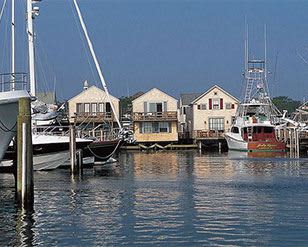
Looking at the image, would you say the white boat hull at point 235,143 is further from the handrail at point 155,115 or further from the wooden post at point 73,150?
the wooden post at point 73,150

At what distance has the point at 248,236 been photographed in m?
20.2

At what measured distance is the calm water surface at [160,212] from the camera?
20.0 metres

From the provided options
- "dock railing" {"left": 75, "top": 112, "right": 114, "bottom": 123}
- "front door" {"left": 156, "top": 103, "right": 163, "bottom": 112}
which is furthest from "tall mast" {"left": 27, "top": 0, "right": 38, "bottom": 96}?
"front door" {"left": 156, "top": 103, "right": 163, "bottom": 112}

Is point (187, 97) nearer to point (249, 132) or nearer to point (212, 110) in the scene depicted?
point (212, 110)

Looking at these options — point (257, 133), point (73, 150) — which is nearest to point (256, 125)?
point (257, 133)

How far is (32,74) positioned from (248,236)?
2488 cm

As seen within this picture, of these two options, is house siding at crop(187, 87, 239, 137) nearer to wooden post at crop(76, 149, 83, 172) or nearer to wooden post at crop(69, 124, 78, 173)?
wooden post at crop(76, 149, 83, 172)

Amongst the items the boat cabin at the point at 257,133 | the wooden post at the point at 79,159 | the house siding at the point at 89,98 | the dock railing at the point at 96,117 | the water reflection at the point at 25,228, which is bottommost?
the water reflection at the point at 25,228

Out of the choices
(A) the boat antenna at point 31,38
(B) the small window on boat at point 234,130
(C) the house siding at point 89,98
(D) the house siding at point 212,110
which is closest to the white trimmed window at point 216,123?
(D) the house siding at point 212,110

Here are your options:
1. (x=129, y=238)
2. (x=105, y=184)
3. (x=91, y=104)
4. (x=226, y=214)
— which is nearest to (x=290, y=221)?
(x=226, y=214)

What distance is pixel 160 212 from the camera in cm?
2491

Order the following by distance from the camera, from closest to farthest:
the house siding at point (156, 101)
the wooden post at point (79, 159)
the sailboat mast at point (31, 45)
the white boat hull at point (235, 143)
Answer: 1. the sailboat mast at point (31, 45)
2. the wooden post at point (79, 159)
3. the white boat hull at point (235, 143)
4. the house siding at point (156, 101)

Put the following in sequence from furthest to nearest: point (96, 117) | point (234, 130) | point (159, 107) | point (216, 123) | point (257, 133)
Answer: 1. point (216, 123)
2. point (159, 107)
3. point (96, 117)
4. point (234, 130)
5. point (257, 133)

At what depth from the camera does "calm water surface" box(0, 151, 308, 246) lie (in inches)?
789
